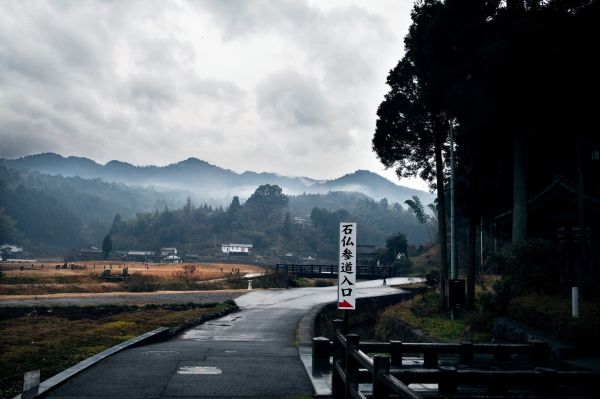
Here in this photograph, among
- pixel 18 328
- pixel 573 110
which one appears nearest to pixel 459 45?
pixel 573 110

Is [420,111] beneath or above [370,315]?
above

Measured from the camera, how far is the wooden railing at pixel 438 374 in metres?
5.14

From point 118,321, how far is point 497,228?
601 inches

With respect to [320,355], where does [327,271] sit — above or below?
below

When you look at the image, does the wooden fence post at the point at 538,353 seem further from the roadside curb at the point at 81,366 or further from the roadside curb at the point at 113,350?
the roadside curb at the point at 81,366

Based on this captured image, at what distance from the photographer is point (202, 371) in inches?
372

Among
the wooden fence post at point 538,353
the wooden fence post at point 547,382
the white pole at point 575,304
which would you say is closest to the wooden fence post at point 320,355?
the wooden fence post at point 538,353

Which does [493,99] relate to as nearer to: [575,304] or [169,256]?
[575,304]

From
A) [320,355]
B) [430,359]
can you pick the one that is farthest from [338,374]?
[320,355]

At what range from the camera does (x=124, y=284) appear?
131 ft

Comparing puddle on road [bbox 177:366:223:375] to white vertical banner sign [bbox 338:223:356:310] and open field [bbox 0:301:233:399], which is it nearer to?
open field [bbox 0:301:233:399]

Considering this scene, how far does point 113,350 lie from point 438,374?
26.0 feet

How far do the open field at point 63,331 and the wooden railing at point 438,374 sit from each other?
5.37 metres

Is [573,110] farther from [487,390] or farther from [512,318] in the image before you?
[487,390]
